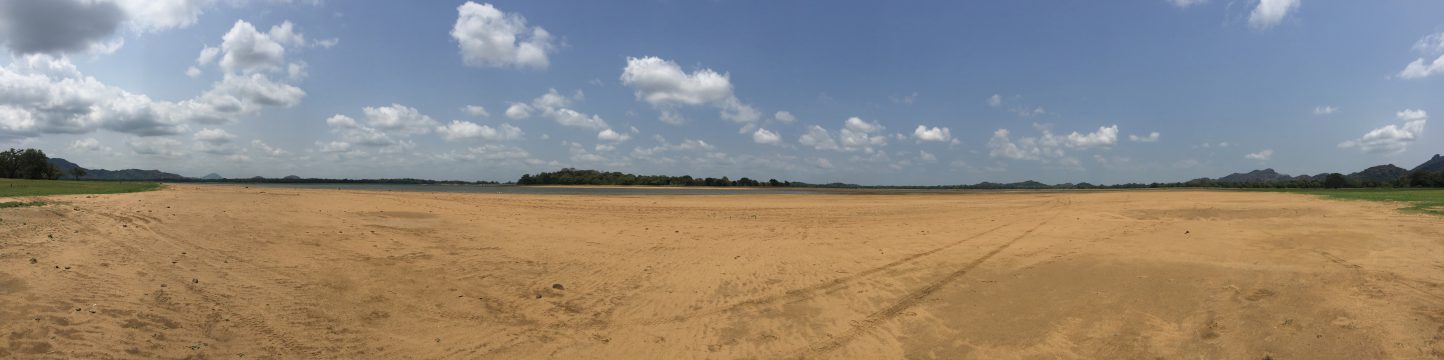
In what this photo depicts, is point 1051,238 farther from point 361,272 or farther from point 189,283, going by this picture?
point 189,283

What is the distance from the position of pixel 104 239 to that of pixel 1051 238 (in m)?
19.6

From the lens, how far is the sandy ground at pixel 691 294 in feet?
Result: 20.0

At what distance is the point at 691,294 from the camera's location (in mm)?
8828

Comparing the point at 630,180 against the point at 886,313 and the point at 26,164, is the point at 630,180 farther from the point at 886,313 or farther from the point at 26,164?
the point at 886,313

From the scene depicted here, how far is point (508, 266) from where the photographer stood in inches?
412

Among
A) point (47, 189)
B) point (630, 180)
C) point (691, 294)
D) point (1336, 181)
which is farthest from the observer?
point (630, 180)

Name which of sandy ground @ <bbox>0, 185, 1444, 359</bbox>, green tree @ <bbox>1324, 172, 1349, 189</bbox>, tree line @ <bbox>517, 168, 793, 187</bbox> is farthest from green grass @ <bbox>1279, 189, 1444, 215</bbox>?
tree line @ <bbox>517, 168, 793, 187</bbox>

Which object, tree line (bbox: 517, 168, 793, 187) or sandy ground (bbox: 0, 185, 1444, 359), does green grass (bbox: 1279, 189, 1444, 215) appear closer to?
sandy ground (bbox: 0, 185, 1444, 359)

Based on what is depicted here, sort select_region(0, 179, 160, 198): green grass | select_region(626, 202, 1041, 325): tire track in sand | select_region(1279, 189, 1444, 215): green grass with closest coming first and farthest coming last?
select_region(626, 202, 1041, 325): tire track in sand
select_region(1279, 189, 1444, 215): green grass
select_region(0, 179, 160, 198): green grass

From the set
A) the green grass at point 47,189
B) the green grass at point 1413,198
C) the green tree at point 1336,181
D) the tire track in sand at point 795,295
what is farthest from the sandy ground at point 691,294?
the green tree at point 1336,181

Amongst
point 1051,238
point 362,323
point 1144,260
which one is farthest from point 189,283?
point 1051,238

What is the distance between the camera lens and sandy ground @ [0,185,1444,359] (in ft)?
20.0

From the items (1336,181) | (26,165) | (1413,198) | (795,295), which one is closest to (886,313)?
(795,295)

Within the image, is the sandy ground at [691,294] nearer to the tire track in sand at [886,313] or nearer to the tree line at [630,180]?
the tire track in sand at [886,313]
